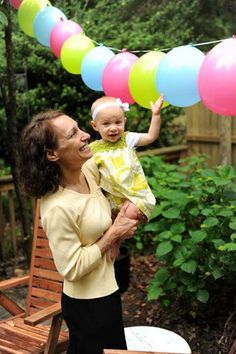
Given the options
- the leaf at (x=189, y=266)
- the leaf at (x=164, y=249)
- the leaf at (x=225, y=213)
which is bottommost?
the leaf at (x=189, y=266)

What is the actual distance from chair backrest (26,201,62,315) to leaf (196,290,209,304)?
2.88 ft

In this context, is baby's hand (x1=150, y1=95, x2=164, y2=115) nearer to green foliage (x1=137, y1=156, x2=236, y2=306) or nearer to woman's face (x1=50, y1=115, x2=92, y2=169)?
woman's face (x1=50, y1=115, x2=92, y2=169)

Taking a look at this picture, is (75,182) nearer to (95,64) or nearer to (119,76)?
(119,76)

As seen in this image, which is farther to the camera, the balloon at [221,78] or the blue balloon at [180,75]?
the blue balloon at [180,75]

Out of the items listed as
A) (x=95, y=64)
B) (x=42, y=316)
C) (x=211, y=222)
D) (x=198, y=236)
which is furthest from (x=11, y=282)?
(x=95, y=64)

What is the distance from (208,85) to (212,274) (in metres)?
1.51

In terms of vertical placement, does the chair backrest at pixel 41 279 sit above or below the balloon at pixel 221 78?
below

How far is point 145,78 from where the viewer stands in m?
2.25

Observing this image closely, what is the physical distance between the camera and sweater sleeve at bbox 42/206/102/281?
65.9 inches

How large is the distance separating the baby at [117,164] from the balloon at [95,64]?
2.18ft

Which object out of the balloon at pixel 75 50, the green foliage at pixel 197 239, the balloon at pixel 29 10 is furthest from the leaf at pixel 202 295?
the balloon at pixel 29 10

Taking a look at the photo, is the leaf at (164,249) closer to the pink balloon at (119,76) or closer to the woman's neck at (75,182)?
the pink balloon at (119,76)

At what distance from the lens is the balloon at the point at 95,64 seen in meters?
2.63

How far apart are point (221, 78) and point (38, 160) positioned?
76 centimetres
